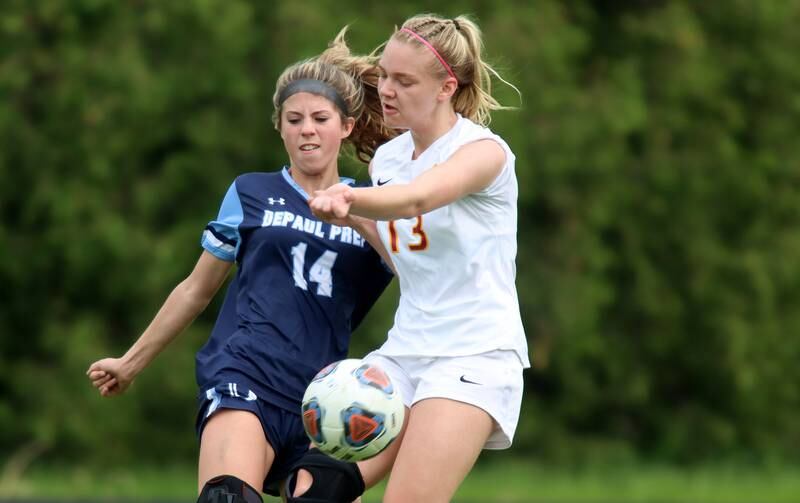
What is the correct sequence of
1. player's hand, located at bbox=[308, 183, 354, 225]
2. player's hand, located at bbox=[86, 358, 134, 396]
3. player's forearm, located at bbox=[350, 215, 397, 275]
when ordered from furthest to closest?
player's hand, located at bbox=[86, 358, 134, 396] → player's forearm, located at bbox=[350, 215, 397, 275] → player's hand, located at bbox=[308, 183, 354, 225]

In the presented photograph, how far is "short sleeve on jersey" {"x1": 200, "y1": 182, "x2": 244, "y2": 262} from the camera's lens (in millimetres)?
4723

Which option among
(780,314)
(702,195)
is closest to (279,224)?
(702,195)

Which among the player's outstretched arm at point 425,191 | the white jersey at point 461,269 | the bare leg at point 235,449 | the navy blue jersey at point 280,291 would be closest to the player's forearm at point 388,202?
the player's outstretched arm at point 425,191

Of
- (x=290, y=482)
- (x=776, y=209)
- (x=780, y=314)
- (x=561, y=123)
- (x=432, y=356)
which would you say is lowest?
(x=780, y=314)

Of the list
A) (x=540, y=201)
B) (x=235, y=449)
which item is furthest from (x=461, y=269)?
(x=540, y=201)

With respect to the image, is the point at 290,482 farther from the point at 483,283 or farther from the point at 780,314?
the point at 780,314

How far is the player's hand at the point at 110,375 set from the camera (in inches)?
190

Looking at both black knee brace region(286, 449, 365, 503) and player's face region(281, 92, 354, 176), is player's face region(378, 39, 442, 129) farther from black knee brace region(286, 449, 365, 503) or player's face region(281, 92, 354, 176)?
black knee brace region(286, 449, 365, 503)

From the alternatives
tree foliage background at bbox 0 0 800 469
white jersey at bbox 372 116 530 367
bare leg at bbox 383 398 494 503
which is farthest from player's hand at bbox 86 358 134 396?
tree foliage background at bbox 0 0 800 469

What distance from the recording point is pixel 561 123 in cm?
1299

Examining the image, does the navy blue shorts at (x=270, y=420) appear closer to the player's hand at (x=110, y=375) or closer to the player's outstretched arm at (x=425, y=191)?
the player's hand at (x=110, y=375)

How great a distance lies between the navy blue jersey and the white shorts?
43 cm

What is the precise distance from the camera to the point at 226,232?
472cm

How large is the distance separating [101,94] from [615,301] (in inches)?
223
